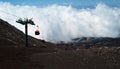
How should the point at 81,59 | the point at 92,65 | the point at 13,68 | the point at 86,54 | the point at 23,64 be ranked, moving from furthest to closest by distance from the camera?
the point at 86,54, the point at 81,59, the point at 92,65, the point at 23,64, the point at 13,68

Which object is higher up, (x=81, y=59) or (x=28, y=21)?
(x=28, y=21)

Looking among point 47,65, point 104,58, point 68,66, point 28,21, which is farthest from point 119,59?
point 28,21

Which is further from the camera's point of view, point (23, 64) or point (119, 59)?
point (119, 59)

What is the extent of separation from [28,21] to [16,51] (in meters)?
27.2

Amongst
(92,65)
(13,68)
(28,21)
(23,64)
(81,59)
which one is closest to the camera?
(13,68)

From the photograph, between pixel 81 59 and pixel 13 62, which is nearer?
pixel 13 62

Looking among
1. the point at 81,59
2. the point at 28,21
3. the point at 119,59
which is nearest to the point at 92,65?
the point at 81,59

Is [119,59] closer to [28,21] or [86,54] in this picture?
[86,54]

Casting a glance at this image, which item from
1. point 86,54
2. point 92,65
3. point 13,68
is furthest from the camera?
point 86,54

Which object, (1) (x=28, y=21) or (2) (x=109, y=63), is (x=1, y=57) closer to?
(2) (x=109, y=63)

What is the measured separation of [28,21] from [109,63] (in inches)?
1594

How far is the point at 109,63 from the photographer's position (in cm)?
5047

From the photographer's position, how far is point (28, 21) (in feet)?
278

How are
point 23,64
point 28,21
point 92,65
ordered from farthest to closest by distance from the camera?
point 28,21
point 92,65
point 23,64
